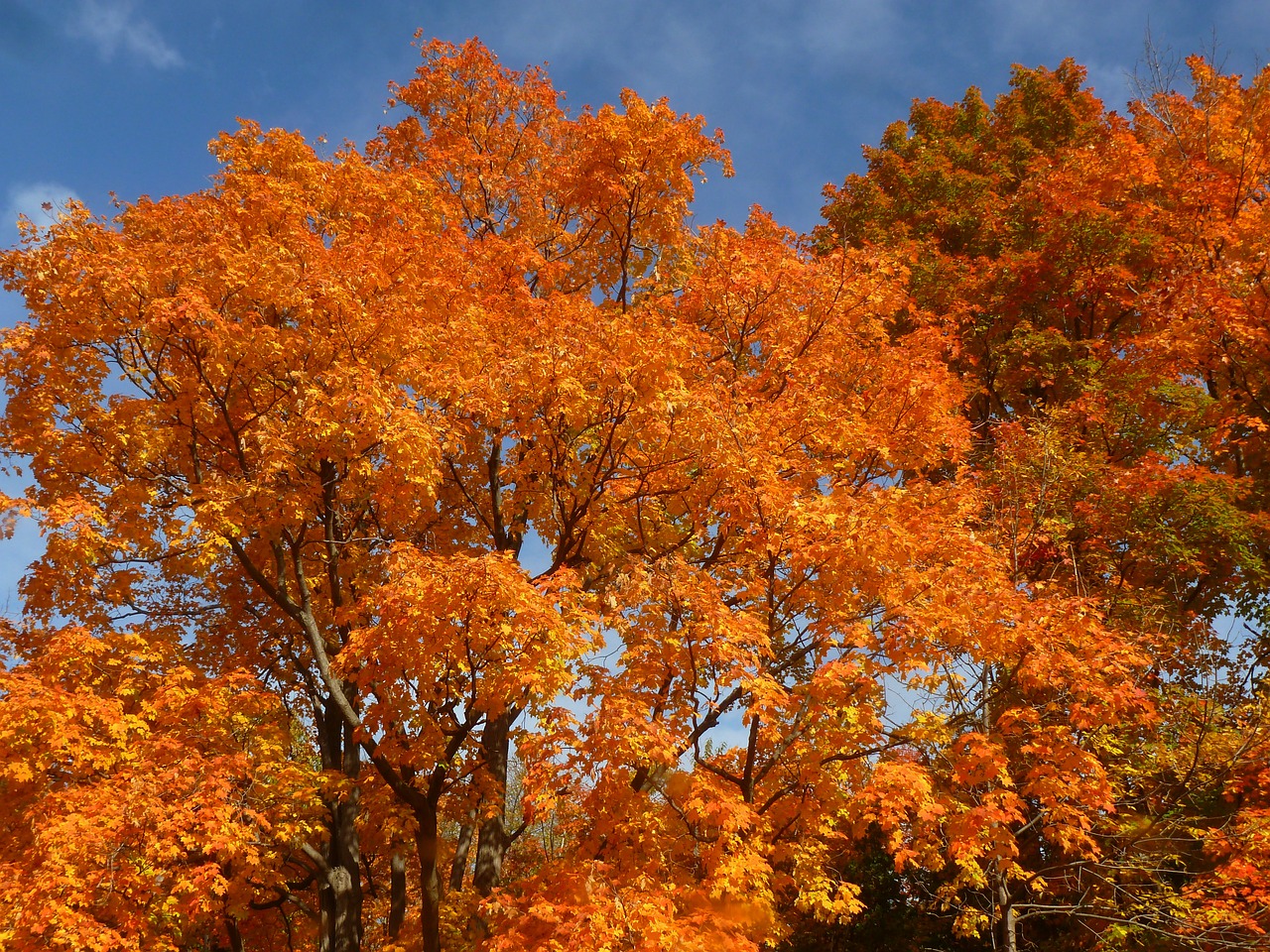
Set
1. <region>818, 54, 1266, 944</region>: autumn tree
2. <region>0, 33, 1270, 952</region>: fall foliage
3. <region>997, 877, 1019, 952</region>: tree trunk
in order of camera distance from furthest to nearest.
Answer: <region>818, 54, 1266, 944</region>: autumn tree → <region>997, 877, 1019, 952</region>: tree trunk → <region>0, 33, 1270, 952</region>: fall foliage

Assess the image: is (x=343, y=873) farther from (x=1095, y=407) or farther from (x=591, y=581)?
(x=1095, y=407)

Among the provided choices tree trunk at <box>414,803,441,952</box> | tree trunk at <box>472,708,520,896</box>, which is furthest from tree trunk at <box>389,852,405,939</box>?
tree trunk at <box>414,803,441,952</box>

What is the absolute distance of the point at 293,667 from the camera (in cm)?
1371

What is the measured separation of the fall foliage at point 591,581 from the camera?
352 inches

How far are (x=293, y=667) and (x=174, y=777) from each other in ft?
14.9

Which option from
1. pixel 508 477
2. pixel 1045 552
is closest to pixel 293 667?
pixel 508 477

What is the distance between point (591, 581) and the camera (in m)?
12.7

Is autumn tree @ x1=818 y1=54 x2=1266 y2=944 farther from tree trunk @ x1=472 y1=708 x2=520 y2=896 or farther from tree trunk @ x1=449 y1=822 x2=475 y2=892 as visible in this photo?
tree trunk @ x1=449 y1=822 x2=475 y2=892

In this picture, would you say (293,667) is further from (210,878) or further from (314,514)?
(210,878)

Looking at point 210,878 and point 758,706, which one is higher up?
point 758,706

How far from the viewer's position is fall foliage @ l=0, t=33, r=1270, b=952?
8.94 meters

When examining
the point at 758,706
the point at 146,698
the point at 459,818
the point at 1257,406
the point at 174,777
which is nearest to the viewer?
the point at 758,706

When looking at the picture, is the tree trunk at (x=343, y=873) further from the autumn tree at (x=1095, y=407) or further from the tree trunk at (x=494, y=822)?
the autumn tree at (x=1095, y=407)

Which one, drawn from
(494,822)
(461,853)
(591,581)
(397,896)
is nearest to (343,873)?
(397,896)
